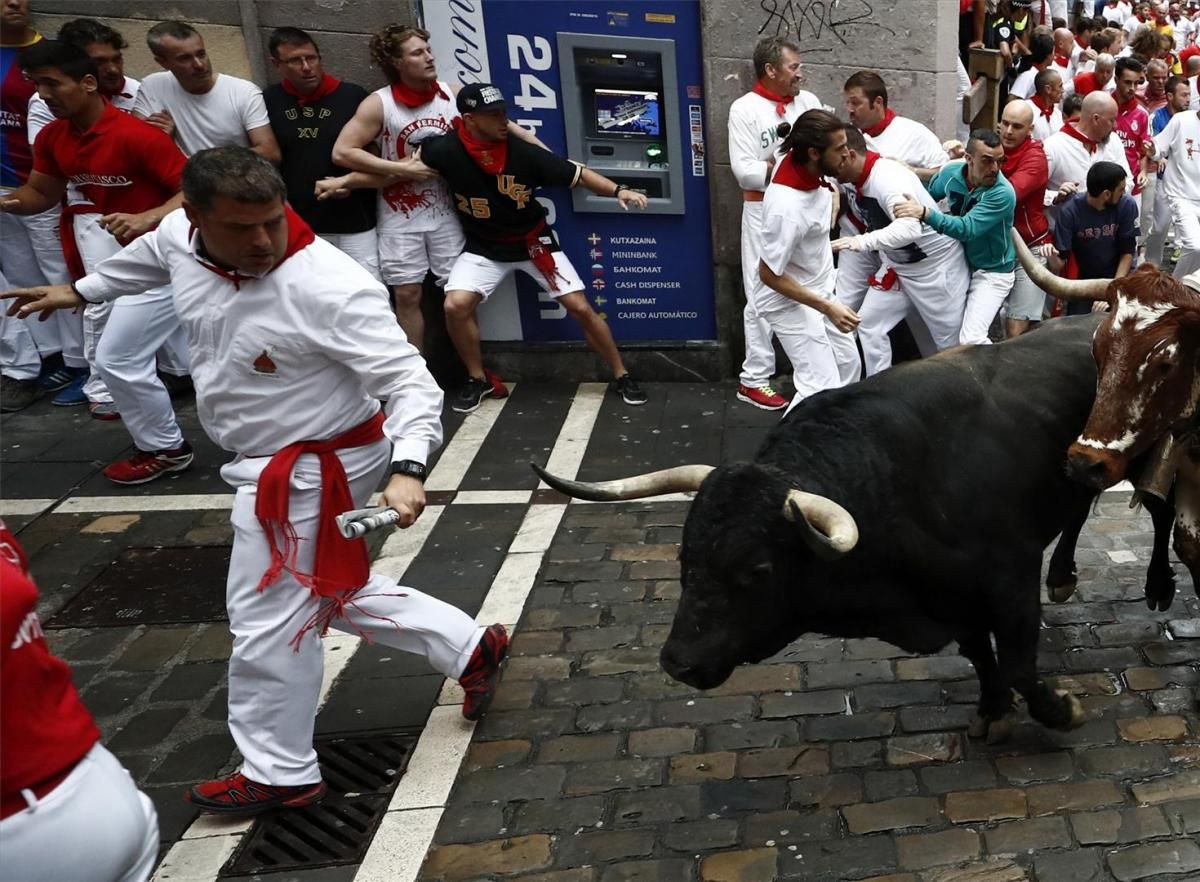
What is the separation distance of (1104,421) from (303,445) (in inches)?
107

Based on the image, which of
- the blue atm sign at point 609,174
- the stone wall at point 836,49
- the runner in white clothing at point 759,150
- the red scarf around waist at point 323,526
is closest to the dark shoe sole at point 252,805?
the red scarf around waist at point 323,526

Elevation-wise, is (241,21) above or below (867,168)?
above

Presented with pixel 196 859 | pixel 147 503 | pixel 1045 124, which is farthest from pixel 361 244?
pixel 1045 124

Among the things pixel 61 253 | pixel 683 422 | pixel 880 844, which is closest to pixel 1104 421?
pixel 880 844

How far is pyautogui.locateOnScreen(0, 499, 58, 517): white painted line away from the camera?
22.6ft

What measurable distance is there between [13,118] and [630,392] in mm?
4463

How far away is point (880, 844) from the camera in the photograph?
396 centimetres

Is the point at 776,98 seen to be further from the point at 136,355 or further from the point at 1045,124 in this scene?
the point at 1045,124

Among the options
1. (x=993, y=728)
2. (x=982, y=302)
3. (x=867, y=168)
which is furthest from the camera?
(x=982, y=302)

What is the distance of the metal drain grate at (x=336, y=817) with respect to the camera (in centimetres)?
413

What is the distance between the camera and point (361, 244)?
8156 millimetres

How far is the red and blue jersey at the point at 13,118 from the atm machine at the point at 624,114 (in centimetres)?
352

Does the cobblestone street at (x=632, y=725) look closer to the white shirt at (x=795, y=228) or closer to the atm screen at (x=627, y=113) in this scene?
the white shirt at (x=795, y=228)

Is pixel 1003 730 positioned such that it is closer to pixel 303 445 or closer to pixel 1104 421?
pixel 1104 421
